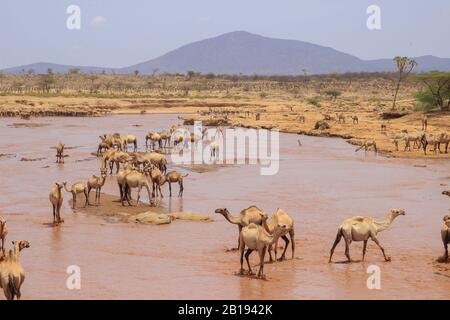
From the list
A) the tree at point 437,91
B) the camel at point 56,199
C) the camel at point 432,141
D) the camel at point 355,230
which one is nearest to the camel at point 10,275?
the camel at point 355,230

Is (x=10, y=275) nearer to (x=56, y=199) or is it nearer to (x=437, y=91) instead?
(x=56, y=199)

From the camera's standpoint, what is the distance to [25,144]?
134ft

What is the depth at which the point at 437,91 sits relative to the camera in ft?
185

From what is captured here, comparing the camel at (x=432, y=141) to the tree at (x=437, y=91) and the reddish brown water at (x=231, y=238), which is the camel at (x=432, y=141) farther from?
the tree at (x=437, y=91)

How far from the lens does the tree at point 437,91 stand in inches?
2176

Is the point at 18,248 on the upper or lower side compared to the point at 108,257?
upper

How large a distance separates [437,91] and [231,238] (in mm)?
44703

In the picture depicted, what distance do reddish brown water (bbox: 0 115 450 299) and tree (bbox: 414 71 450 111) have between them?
2563 cm

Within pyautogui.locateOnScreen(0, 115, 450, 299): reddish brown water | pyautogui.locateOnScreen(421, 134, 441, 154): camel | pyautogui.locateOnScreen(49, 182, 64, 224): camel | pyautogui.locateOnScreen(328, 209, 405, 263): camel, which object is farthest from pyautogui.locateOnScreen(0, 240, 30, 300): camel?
pyautogui.locateOnScreen(421, 134, 441, 154): camel

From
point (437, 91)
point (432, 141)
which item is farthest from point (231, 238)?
point (437, 91)

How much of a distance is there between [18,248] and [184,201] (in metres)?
11.1

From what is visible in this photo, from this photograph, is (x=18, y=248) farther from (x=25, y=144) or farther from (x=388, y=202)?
(x=25, y=144)

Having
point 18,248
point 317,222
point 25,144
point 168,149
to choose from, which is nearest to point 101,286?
point 18,248

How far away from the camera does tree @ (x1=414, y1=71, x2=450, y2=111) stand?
5528cm
